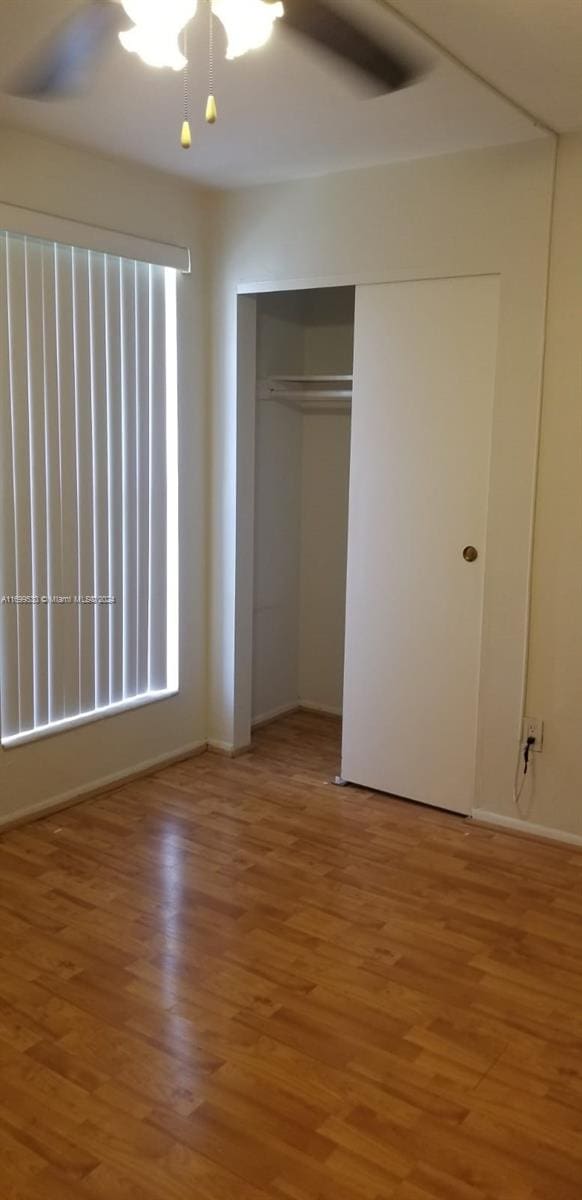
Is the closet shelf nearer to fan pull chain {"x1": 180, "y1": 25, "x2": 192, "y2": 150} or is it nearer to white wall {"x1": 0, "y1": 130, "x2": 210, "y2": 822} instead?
white wall {"x1": 0, "y1": 130, "x2": 210, "y2": 822}

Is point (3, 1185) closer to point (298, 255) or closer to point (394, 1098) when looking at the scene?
point (394, 1098)

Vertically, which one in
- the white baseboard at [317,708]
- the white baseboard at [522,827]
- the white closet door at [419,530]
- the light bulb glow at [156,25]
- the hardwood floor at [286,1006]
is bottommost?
the hardwood floor at [286,1006]

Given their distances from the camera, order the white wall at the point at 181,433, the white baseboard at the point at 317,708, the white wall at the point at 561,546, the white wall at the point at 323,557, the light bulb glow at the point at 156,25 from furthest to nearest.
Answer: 1. the white baseboard at the point at 317,708
2. the white wall at the point at 323,557
3. the white wall at the point at 181,433
4. the white wall at the point at 561,546
5. the light bulb glow at the point at 156,25

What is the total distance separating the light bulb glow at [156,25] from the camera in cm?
188

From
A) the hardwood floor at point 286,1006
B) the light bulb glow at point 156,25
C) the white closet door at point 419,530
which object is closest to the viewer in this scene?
the light bulb glow at point 156,25

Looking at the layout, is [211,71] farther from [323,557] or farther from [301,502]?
[323,557]

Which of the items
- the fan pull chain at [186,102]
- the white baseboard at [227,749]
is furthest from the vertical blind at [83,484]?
the fan pull chain at [186,102]

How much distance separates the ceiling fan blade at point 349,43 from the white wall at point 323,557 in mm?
2241

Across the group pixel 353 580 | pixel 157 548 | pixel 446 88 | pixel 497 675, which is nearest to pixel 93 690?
pixel 157 548

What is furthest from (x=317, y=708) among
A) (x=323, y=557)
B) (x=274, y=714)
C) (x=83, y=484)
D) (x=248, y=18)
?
(x=248, y=18)

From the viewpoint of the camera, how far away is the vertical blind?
3.48 metres

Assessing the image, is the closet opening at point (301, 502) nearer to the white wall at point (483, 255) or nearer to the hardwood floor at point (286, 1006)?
the white wall at point (483, 255)

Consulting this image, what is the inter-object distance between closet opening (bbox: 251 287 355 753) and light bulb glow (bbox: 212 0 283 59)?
8.57 feet

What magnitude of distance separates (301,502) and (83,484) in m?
1.57
